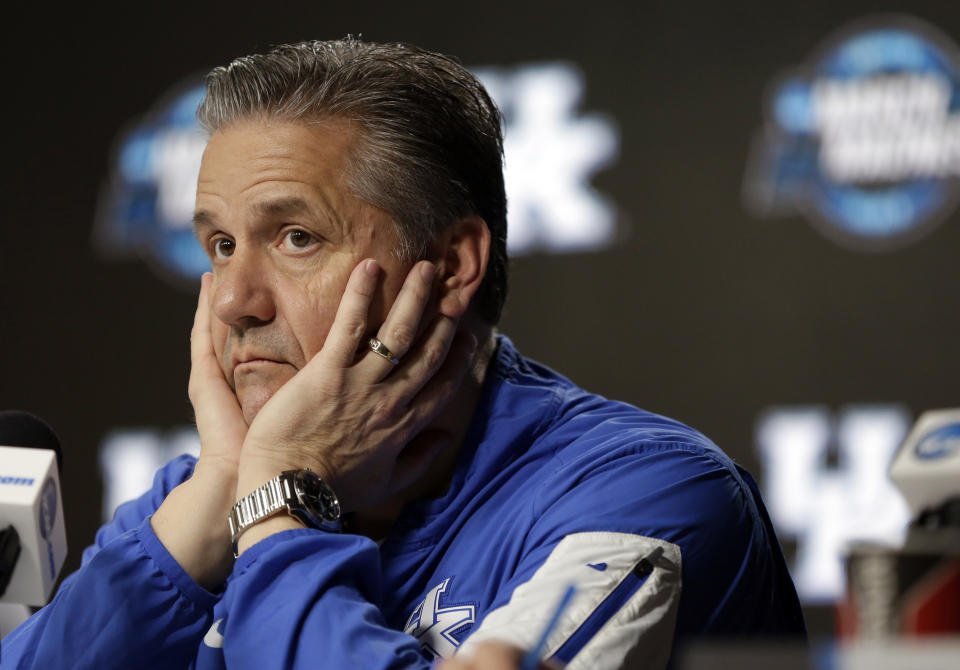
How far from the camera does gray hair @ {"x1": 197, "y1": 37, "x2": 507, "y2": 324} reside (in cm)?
158

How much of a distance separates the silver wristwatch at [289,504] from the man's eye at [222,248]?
367mm

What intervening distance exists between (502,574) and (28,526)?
1.74 feet

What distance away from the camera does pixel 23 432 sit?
4.91 feet

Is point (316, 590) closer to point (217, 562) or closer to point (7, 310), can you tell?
point (217, 562)

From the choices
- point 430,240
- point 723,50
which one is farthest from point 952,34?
point 430,240

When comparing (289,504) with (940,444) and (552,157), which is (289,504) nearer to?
(940,444)

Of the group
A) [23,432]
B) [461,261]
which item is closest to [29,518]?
[23,432]

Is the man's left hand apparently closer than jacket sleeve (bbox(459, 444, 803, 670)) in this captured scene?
No

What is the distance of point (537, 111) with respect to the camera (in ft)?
11.2

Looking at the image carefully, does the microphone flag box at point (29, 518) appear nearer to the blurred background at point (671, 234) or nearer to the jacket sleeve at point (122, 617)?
the jacket sleeve at point (122, 617)

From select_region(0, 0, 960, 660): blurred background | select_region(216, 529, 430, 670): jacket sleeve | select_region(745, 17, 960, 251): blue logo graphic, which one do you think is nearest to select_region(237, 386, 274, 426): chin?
select_region(216, 529, 430, 670): jacket sleeve

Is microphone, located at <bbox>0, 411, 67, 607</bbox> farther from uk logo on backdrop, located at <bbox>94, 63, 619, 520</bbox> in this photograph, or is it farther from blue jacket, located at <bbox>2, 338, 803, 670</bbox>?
uk logo on backdrop, located at <bbox>94, 63, 619, 520</bbox>

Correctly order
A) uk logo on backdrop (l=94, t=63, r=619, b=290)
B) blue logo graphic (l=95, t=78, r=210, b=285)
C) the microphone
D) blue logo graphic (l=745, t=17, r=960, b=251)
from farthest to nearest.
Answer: blue logo graphic (l=95, t=78, r=210, b=285) < uk logo on backdrop (l=94, t=63, r=619, b=290) < blue logo graphic (l=745, t=17, r=960, b=251) < the microphone

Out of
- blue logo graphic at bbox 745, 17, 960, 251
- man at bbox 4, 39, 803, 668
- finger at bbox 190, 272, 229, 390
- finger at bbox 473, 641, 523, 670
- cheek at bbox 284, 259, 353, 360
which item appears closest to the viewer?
finger at bbox 473, 641, 523, 670
